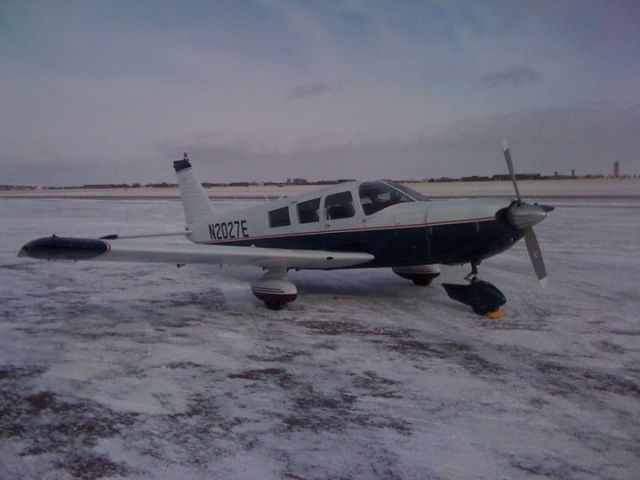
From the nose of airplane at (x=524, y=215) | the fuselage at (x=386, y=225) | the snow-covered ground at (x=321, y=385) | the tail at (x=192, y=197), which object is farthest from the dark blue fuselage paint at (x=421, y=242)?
the tail at (x=192, y=197)

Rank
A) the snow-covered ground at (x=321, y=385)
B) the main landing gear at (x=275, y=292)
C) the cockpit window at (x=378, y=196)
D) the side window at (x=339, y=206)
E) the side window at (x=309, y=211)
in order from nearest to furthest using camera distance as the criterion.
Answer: the snow-covered ground at (x=321, y=385), the main landing gear at (x=275, y=292), the cockpit window at (x=378, y=196), the side window at (x=339, y=206), the side window at (x=309, y=211)

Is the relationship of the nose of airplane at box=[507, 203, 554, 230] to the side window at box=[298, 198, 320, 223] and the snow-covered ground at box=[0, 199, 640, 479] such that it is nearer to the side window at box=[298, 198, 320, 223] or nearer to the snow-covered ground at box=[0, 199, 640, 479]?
the snow-covered ground at box=[0, 199, 640, 479]

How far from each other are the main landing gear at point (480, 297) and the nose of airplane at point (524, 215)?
1.07 metres

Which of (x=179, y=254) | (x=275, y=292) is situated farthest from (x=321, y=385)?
(x=179, y=254)

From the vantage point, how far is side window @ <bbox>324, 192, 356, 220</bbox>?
796 cm

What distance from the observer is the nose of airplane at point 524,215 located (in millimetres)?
6406

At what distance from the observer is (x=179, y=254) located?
6.84 meters

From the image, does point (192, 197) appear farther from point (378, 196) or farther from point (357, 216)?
point (378, 196)

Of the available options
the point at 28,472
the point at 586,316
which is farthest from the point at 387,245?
the point at 28,472

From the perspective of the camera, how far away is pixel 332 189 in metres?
8.28

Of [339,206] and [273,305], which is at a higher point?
[339,206]

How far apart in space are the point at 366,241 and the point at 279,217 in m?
1.95

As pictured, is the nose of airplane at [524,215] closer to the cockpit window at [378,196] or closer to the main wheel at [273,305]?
the cockpit window at [378,196]

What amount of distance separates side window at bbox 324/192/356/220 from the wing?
668 mm
